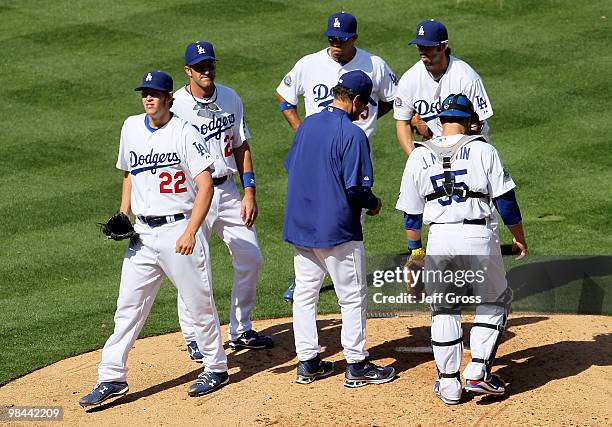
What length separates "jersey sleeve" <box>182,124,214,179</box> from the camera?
275 inches

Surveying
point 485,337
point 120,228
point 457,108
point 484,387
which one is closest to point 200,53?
point 120,228

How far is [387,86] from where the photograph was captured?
9.11m

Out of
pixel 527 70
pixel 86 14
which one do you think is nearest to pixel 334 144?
pixel 527 70

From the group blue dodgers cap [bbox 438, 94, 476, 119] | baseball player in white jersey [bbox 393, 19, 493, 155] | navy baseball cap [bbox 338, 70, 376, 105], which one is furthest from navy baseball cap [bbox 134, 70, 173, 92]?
baseball player in white jersey [bbox 393, 19, 493, 155]

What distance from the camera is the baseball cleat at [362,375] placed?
7211 millimetres

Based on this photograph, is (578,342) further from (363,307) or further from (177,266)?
(177,266)

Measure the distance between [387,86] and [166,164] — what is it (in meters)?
2.69

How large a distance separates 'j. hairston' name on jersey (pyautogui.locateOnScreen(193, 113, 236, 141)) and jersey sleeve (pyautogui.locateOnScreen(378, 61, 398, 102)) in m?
1.60

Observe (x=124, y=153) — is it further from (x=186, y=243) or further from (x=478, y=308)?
(x=478, y=308)

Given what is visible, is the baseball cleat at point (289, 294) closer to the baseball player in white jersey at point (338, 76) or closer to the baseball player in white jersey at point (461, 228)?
the baseball player in white jersey at point (338, 76)

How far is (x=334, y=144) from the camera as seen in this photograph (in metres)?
6.98

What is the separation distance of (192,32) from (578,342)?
9.83 metres

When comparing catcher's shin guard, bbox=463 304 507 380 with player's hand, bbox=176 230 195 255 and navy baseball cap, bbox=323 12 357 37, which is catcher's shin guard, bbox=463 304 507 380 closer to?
player's hand, bbox=176 230 195 255

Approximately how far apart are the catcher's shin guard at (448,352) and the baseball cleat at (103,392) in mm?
2026
